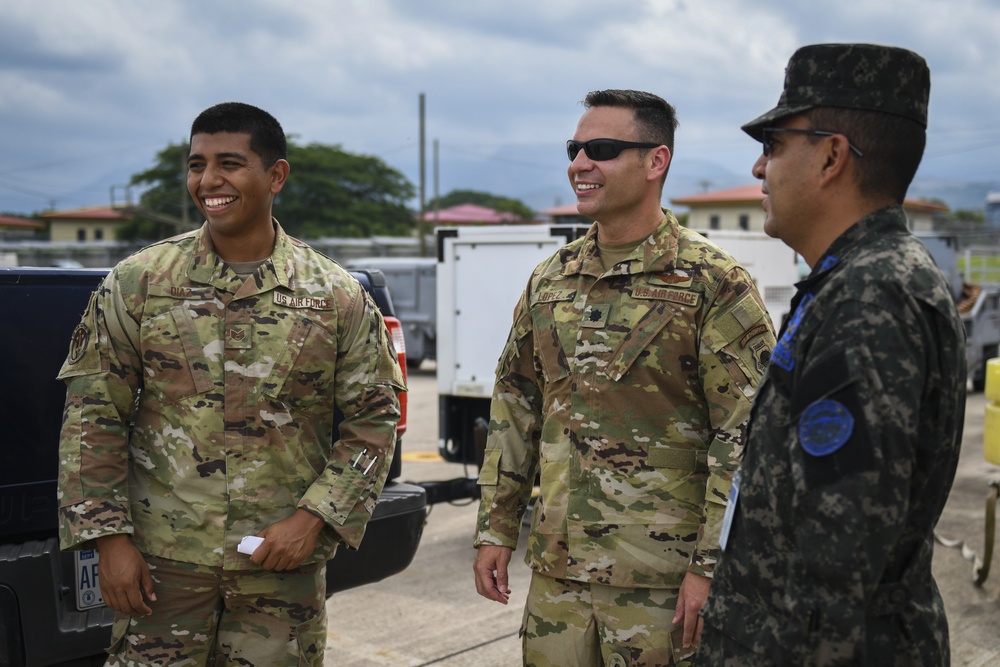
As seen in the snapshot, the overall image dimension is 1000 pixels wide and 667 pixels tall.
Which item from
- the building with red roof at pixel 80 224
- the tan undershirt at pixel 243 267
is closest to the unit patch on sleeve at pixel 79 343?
the tan undershirt at pixel 243 267

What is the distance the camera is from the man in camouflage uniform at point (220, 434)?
9.02 feet

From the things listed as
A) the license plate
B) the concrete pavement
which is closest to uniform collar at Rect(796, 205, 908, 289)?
the license plate

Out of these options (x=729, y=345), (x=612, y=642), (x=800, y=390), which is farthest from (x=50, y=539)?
(x=800, y=390)

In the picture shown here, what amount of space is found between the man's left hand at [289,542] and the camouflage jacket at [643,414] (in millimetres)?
469

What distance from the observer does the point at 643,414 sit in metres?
2.82

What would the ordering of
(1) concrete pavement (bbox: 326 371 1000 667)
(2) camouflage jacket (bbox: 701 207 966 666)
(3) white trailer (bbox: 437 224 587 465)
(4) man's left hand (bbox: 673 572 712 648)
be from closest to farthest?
(2) camouflage jacket (bbox: 701 207 966 666)
(4) man's left hand (bbox: 673 572 712 648)
(1) concrete pavement (bbox: 326 371 1000 667)
(3) white trailer (bbox: 437 224 587 465)

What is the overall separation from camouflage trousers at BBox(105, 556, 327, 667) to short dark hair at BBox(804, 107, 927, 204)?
181 centimetres

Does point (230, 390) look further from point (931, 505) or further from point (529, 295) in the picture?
point (931, 505)

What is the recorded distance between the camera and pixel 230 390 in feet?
9.29

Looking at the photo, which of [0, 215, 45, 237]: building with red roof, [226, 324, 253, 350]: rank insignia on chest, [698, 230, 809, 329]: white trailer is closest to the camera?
[226, 324, 253, 350]: rank insignia on chest

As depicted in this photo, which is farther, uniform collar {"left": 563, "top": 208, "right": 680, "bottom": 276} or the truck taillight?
the truck taillight

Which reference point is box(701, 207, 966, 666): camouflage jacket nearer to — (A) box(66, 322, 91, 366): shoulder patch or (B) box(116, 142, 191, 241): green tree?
(A) box(66, 322, 91, 366): shoulder patch

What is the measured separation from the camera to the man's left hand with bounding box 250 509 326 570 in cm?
275

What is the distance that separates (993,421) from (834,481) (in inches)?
189
